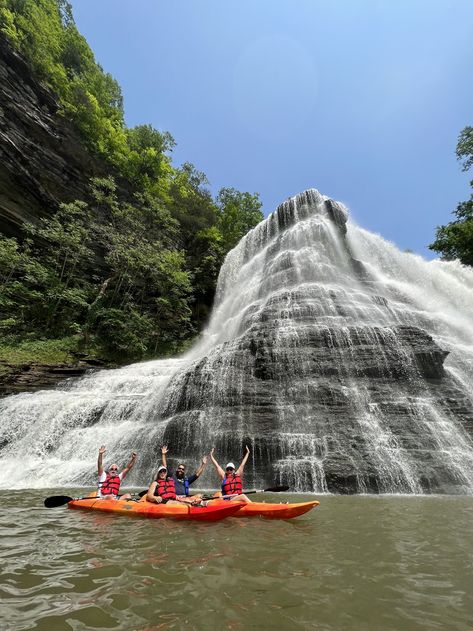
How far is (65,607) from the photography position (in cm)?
314

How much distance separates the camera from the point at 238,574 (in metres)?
3.95

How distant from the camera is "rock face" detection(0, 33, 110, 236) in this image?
24.2 m

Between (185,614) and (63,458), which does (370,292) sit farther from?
(185,614)

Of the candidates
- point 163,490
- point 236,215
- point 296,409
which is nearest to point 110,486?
point 163,490

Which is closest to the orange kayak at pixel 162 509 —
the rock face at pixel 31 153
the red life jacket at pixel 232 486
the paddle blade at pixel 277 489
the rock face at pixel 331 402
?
the red life jacket at pixel 232 486

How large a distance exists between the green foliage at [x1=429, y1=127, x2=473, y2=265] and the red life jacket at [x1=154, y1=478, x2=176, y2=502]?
90.4 feet

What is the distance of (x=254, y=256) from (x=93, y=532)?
29.4 m

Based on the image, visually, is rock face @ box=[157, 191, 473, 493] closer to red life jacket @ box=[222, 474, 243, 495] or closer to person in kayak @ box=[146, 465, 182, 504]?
red life jacket @ box=[222, 474, 243, 495]

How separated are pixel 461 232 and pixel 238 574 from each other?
98.1 feet

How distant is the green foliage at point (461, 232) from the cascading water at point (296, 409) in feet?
28.2

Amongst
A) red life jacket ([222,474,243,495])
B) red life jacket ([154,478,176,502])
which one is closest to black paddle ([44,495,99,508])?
red life jacket ([154,478,176,502])

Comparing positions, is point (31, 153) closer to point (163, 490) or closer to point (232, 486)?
point (163, 490)

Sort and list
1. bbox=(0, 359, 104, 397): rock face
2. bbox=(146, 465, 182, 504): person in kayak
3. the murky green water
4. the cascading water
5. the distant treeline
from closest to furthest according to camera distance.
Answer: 1. the murky green water
2. bbox=(146, 465, 182, 504): person in kayak
3. the cascading water
4. bbox=(0, 359, 104, 397): rock face
5. the distant treeline

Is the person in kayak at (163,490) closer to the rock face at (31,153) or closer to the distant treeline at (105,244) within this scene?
the distant treeline at (105,244)
